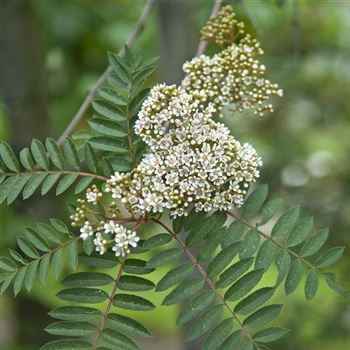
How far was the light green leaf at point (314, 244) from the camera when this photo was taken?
1.30 meters

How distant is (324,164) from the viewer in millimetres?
3125

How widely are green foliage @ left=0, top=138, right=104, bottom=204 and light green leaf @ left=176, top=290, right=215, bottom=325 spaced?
226 mm

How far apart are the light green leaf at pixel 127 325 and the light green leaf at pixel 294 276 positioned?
0.23 meters

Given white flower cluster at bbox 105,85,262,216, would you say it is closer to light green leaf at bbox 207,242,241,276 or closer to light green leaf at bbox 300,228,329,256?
light green leaf at bbox 207,242,241,276

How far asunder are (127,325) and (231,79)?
1.42 ft

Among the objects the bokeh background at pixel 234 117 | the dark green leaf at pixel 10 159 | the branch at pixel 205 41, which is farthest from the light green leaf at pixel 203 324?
the bokeh background at pixel 234 117

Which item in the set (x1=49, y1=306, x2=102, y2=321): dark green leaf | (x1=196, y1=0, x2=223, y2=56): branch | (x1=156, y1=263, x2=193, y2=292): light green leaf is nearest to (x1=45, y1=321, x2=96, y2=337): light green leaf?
(x1=49, y1=306, x2=102, y2=321): dark green leaf

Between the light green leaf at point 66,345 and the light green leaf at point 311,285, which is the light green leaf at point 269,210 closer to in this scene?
the light green leaf at point 311,285

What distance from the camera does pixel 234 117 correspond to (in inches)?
137

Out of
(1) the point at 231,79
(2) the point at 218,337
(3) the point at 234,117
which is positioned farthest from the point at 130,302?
(3) the point at 234,117

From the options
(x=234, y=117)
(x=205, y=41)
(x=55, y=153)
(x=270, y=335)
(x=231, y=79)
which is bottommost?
(x=270, y=335)

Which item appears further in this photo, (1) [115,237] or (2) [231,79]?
(2) [231,79]

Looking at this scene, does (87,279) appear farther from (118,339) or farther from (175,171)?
(175,171)

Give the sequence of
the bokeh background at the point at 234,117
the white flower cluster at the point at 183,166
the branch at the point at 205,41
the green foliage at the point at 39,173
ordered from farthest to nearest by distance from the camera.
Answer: the bokeh background at the point at 234,117 → the branch at the point at 205,41 → the green foliage at the point at 39,173 → the white flower cluster at the point at 183,166
